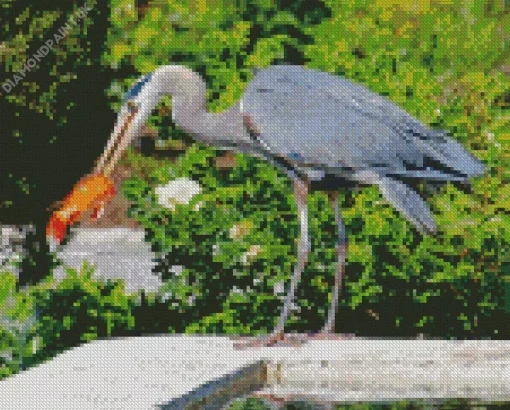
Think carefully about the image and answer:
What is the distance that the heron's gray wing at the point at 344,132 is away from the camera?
664cm

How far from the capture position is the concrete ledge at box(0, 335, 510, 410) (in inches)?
212

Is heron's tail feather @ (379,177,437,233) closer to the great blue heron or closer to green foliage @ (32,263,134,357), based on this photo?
the great blue heron

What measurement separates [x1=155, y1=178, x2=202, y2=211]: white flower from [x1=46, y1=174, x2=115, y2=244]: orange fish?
1.31ft

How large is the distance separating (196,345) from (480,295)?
1.95 metres

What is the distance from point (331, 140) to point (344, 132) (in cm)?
8

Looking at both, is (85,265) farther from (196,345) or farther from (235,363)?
(235,363)

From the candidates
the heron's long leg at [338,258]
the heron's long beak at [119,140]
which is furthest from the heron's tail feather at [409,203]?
the heron's long beak at [119,140]

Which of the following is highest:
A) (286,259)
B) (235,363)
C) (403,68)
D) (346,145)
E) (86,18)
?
(86,18)

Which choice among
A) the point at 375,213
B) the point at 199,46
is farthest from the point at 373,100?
the point at 199,46

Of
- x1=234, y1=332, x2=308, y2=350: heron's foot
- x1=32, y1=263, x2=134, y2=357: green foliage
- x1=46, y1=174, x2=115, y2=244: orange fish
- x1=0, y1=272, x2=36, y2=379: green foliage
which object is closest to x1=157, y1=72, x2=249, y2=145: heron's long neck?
x1=46, y1=174, x2=115, y2=244: orange fish

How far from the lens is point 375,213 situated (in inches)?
306

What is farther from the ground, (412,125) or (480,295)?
(412,125)

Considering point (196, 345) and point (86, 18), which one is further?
point (86, 18)

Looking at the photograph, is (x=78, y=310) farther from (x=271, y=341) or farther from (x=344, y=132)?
(x=344, y=132)
